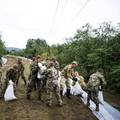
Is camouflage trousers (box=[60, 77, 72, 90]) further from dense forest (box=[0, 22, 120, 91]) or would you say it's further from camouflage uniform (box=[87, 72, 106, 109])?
dense forest (box=[0, 22, 120, 91])

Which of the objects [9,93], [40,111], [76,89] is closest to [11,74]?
[9,93]

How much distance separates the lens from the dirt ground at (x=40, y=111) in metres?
11.4

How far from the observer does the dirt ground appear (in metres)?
11.4

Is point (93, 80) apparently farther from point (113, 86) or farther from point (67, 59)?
point (67, 59)

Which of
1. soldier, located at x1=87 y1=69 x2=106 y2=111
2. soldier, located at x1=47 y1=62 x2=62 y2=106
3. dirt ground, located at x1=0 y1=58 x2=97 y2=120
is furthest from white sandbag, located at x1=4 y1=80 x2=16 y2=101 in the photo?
soldier, located at x1=87 y1=69 x2=106 y2=111

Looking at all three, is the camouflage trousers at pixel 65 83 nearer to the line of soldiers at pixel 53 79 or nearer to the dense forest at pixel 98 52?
the line of soldiers at pixel 53 79

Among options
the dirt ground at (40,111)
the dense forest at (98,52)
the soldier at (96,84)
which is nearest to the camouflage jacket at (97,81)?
the soldier at (96,84)

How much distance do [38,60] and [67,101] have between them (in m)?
2.41

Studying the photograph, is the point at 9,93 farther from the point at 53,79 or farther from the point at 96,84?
the point at 96,84

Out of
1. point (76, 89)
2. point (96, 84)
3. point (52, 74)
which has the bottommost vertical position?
point (76, 89)

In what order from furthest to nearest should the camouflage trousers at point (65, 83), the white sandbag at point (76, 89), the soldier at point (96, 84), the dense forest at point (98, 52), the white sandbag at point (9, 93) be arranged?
1. the dense forest at point (98, 52)
2. the white sandbag at point (76, 89)
3. the camouflage trousers at point (65, 83)
4. the white sandbag at point (9, 93)
5. the soldier at point (96, 84)

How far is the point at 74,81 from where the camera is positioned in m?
15.5

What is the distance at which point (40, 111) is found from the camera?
12219 millimetres

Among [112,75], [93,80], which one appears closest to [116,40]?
[112,75]
